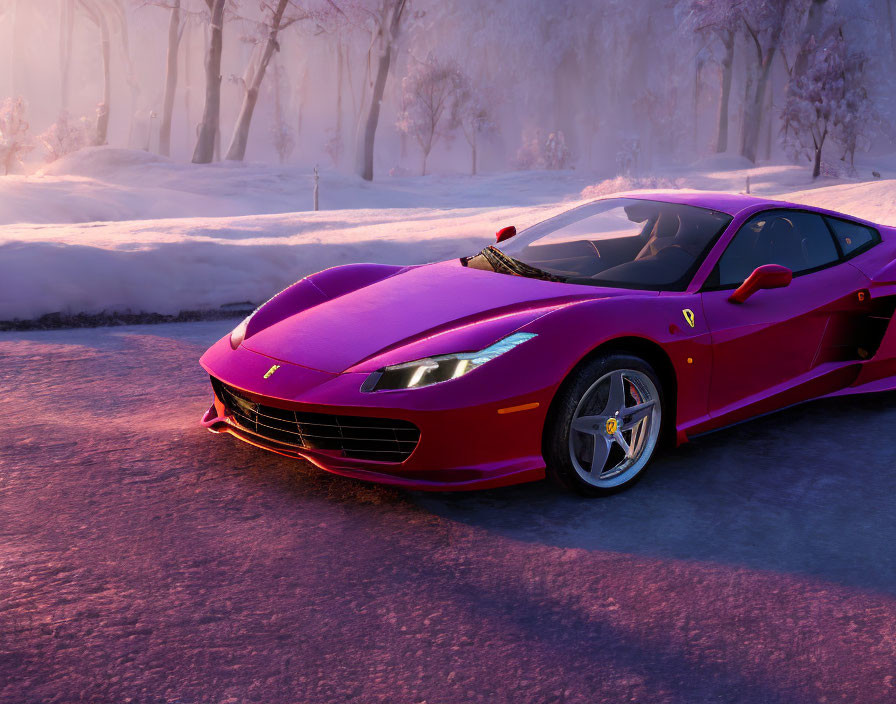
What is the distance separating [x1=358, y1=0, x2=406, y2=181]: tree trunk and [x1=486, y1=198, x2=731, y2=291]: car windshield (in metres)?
32.6

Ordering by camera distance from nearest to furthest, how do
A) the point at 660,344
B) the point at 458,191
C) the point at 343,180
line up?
the point at 660,344 < the point at 343,180 < the point at 458,191

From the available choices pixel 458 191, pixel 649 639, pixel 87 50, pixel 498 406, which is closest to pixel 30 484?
pixel 498 406

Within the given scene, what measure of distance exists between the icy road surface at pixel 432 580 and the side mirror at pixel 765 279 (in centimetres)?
82

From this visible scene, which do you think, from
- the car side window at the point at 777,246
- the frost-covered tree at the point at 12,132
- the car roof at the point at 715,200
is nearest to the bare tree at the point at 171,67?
the frost-covered tree at the point at 12,132

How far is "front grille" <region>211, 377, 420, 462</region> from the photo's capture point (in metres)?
3.66

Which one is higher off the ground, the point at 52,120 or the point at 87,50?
the point at 87,50

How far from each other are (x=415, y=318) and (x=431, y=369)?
19.7 inches

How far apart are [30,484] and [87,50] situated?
114578mm

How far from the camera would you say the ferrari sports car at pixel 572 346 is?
3.67 m

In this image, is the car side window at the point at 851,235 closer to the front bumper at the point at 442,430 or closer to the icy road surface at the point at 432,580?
the icy road surface at the point at 432,580

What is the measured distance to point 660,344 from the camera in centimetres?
404

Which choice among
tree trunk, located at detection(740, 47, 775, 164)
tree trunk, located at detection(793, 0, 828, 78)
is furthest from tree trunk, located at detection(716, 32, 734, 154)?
tree trunk, located at detection(793, 0, 828, 78)

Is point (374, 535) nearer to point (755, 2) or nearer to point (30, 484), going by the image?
point (30, 484)

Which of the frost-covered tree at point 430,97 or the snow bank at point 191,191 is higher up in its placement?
the frost-covered tree at point 430,97
